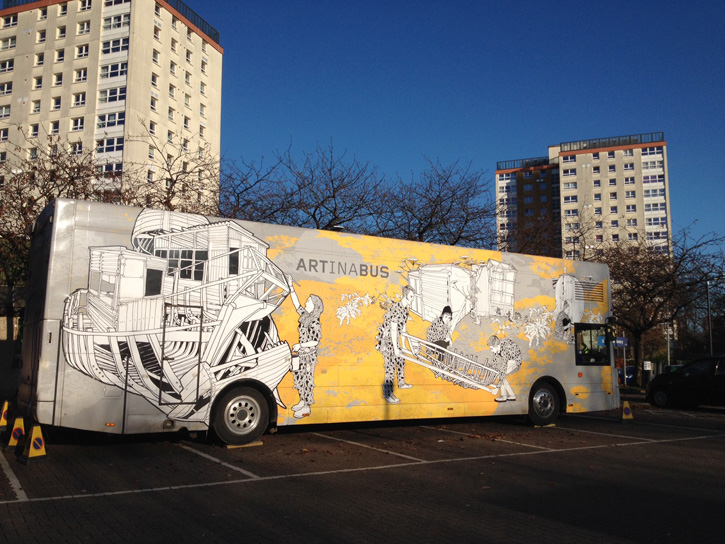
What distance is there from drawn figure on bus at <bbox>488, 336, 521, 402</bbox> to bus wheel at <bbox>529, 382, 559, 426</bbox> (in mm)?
609

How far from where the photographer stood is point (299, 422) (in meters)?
10.1

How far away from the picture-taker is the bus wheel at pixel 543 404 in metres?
13.2

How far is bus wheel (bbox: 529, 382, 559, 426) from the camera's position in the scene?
43.5 ft

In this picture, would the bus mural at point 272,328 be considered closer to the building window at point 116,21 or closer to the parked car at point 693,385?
the parked car at point 693,385

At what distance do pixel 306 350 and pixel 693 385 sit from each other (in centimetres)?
1450

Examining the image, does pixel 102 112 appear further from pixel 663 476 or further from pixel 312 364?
pixel 663 476

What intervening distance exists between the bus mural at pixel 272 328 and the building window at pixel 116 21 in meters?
52.4

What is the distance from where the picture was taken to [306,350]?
1035cm

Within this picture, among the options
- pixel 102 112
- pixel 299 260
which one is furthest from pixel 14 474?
pixel 102 112

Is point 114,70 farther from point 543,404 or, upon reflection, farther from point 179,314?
point 543,404

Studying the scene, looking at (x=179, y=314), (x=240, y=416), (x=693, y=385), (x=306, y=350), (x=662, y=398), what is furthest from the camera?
(x=662, y=398)

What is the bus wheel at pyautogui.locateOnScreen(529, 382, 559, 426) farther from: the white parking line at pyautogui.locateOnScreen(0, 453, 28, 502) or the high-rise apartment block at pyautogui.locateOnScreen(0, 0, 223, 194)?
the high-rise apartment block at pyautogui.locateOnScreen(0, 0, 223, 194)

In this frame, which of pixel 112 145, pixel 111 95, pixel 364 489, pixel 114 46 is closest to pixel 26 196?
pixel 364 489

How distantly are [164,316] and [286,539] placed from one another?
476 cm
